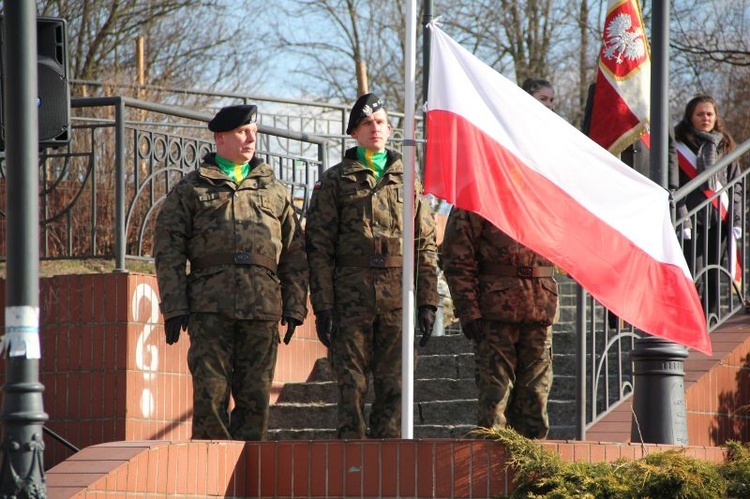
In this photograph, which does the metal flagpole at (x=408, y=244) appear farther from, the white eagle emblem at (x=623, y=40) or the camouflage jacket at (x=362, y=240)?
the white eagle emblem at (x=623, y=40)

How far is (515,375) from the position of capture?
777 cm

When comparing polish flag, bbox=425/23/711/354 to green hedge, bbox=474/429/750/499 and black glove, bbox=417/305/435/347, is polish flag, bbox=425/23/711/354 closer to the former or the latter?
green hedge, bbox=474/429/750/499

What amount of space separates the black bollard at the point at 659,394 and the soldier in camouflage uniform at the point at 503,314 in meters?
0.48

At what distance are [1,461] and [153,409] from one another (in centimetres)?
350

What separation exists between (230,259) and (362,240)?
2.36 feet

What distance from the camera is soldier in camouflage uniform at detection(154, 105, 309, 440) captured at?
755cm

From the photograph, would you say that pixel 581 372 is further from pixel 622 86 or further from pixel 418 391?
pixel 418 391

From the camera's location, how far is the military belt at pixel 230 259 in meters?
7.66

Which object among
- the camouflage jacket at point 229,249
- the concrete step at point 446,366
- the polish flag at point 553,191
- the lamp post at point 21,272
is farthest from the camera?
the concrete step at point 446,366

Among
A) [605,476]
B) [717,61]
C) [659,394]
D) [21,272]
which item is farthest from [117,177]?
[717,61]

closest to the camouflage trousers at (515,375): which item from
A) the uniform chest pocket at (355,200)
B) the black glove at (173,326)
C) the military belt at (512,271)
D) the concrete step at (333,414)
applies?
the military belt at (512,271)

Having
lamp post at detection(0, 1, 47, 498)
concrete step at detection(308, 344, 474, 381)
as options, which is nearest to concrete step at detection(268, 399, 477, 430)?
concrete step at detection(308, 344, 474, 381)

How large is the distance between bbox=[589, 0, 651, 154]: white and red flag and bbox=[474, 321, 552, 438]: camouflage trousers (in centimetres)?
146

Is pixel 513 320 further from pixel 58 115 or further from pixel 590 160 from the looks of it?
pixel 58 115
